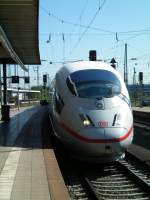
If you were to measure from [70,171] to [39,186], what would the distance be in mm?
5731

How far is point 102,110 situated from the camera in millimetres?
14523

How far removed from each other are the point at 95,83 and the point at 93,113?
1518 millimetres

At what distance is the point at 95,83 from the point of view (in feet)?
51.3

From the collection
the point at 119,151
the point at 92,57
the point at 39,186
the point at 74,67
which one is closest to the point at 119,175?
the point at 119,151

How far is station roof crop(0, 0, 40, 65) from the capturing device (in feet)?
65.5

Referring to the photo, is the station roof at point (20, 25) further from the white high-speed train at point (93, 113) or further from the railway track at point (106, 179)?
the railway track at point (106, 179)

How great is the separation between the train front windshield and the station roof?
370cm

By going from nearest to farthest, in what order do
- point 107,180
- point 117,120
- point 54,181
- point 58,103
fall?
point 54,181, point 117,120, point 107,180, point 58,103

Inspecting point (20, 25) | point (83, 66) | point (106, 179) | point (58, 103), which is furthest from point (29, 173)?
point (20, 25)

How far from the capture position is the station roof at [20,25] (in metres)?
20.0

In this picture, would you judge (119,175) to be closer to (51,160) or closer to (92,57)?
(51,160)

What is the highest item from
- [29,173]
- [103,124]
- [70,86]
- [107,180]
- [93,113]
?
[70,86]

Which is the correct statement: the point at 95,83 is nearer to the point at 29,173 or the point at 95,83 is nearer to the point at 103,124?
the point at 103,124

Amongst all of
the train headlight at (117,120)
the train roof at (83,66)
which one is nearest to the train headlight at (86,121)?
the train headlight at (117,120)
